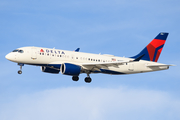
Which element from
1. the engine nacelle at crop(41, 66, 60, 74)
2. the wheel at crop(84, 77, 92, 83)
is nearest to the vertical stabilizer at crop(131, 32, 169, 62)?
the wheel at crop(84, 77, 92, 83)

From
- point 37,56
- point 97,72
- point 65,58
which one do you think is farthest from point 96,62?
point 37,56

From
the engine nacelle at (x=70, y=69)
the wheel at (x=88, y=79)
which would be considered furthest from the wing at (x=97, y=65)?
the wheel at (x=88, y=79)

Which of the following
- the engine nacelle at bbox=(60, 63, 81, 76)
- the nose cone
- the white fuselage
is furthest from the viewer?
the white fuselage

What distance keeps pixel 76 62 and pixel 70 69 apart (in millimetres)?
2864

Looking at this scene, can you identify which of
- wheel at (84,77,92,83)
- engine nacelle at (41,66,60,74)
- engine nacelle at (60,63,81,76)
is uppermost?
engine nacelle at (60,63,81,76)

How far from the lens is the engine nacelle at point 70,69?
1887 inches

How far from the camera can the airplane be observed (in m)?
48.2

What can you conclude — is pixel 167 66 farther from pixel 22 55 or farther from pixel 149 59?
pixel 22 55

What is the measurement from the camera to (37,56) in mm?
48375

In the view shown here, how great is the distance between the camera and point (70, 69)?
48.1 metres

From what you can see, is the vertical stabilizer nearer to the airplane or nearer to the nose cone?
the airplane

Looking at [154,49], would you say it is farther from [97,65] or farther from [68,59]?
[68,59]

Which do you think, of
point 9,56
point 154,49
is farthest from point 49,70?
point 154,49

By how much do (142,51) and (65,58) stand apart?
1618 centimetres
